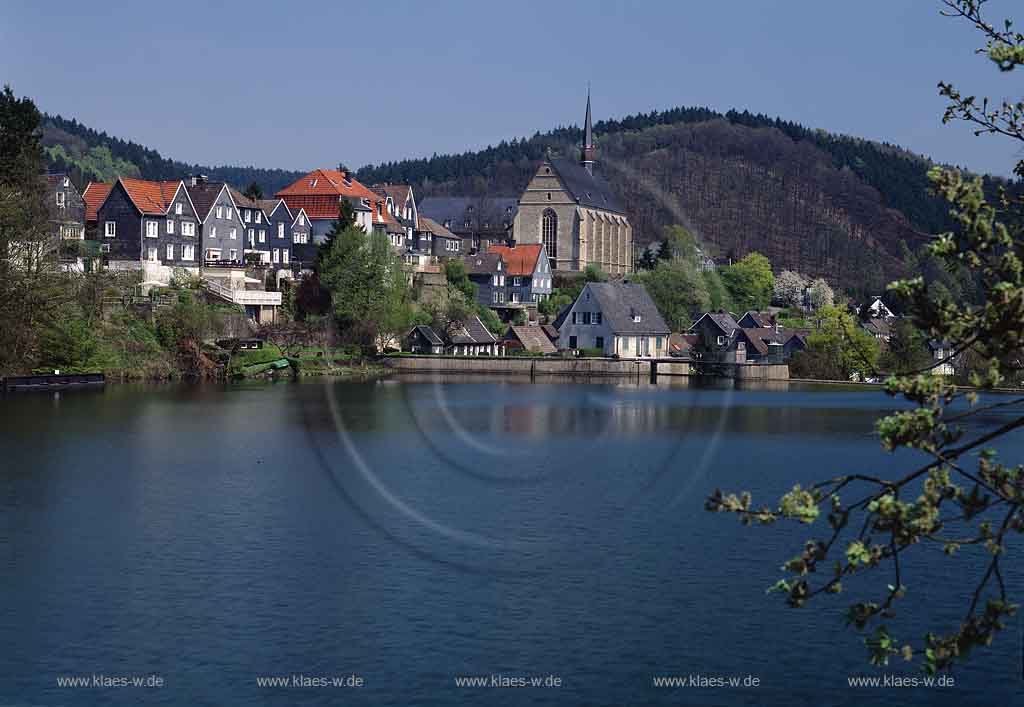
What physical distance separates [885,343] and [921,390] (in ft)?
332

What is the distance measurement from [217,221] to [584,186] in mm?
67325

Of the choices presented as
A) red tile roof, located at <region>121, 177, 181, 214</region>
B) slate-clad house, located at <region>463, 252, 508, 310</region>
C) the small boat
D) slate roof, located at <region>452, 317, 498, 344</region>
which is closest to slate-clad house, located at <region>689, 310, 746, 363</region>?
slate roof, located at <region>452, 317, 498, 344</region>

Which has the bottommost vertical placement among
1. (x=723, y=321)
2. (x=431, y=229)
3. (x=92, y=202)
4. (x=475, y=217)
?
(x=723, y=321)

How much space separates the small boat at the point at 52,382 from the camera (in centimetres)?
6919

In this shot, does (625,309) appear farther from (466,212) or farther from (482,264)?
(466,212)

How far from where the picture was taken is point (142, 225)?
9794 centimetres

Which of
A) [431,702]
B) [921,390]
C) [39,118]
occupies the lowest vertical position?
[431,702]

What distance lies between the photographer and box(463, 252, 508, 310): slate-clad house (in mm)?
122500

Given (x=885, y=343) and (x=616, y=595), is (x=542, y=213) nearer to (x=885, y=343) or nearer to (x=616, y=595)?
(x=885, y=343)

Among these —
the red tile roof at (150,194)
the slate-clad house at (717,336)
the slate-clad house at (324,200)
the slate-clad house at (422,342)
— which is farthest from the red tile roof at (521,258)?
the red tile roof at (150,194)

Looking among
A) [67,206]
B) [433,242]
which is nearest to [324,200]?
[433,242]

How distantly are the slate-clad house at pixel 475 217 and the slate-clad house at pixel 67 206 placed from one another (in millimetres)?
64029

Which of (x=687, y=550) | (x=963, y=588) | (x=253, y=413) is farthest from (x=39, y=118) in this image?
(x=963, y=588)

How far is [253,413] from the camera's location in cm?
6134
